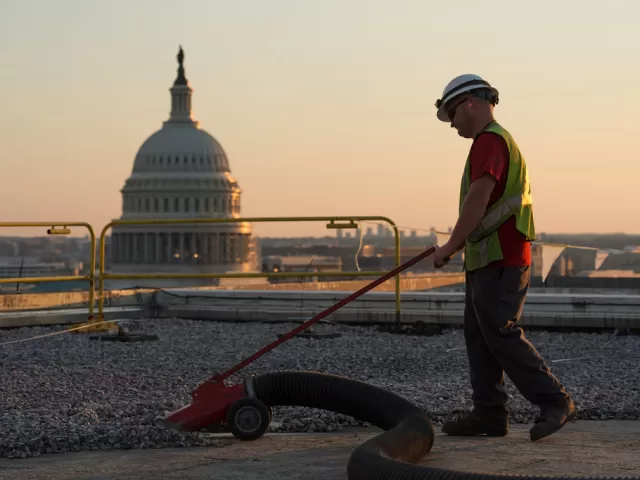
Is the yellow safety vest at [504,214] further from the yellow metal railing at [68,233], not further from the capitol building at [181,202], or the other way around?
the capitol building at [181,202]

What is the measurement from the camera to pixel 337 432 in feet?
14.6

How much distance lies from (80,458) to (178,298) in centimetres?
776

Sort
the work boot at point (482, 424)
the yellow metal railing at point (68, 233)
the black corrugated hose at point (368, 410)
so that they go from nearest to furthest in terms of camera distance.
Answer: the black corrugated hose at point (368, 410) < the work boot at point (482, 424) < the yellow metal railing at point (68, 233)

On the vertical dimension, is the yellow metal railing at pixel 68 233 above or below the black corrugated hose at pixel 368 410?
above

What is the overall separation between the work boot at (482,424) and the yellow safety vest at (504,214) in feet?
1.66

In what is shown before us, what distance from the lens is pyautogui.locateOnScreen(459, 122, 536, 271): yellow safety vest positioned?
425cm

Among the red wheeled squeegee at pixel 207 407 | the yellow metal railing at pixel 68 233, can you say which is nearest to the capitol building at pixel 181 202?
the yellow metal railing at pixel 68 233

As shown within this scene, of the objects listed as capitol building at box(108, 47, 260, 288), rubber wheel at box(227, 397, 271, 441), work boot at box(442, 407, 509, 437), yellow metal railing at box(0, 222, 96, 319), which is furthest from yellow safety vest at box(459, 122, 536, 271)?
capitol building at box(108, 47, 260, 288)

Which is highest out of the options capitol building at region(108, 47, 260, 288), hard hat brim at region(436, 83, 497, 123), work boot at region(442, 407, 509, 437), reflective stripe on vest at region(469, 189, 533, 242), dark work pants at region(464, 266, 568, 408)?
capitol building at region(108, 47, 260, 288)

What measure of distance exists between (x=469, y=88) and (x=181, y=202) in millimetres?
107561

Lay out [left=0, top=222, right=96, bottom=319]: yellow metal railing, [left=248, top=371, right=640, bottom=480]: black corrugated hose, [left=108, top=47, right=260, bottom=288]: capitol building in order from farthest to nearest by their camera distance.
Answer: [left=108, top=47, right=260, bottom=288]: capitol building → [left=0, top=222, right=96, bottom=319]: yellow metal railing → [left=248, top=371, right=640, bottom=480]: black corrugated hose

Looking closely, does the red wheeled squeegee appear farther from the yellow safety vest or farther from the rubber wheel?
the yellow safety vest

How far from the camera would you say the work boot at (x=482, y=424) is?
4312 millimetres

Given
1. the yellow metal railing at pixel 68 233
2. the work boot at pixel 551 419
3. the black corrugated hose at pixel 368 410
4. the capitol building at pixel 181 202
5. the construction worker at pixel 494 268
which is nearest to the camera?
the black corrugated hose at pixel 368 410
